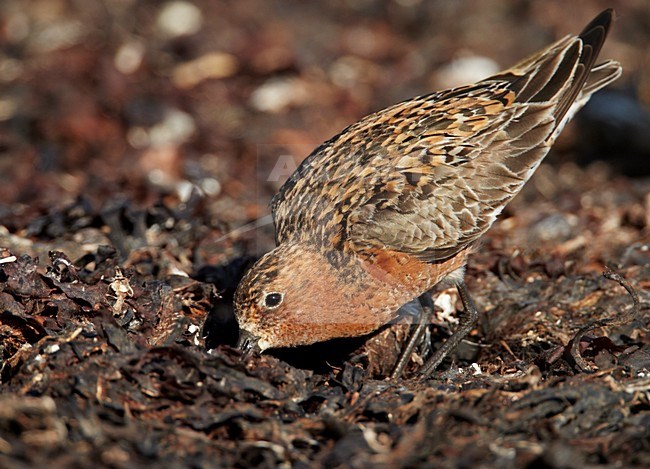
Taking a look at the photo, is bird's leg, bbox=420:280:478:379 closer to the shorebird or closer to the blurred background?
the shorebird

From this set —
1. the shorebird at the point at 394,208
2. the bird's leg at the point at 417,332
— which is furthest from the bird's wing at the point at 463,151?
the bird's leg at the point at 417,332

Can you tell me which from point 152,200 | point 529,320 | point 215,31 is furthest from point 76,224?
point 215,31

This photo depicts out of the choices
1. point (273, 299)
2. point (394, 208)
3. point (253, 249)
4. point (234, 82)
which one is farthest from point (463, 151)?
point (234, 82)

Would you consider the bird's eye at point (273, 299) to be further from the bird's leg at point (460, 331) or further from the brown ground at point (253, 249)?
the bird's leg at point (460, 331)

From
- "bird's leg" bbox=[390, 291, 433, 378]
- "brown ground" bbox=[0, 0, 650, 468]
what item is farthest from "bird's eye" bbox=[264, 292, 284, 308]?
"bird's leg" bbox=[390, 291, 433, 378]

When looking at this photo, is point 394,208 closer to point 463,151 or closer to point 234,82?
point 463,151

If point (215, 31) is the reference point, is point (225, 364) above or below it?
below

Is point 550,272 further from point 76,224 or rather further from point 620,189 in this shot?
point 76,224
